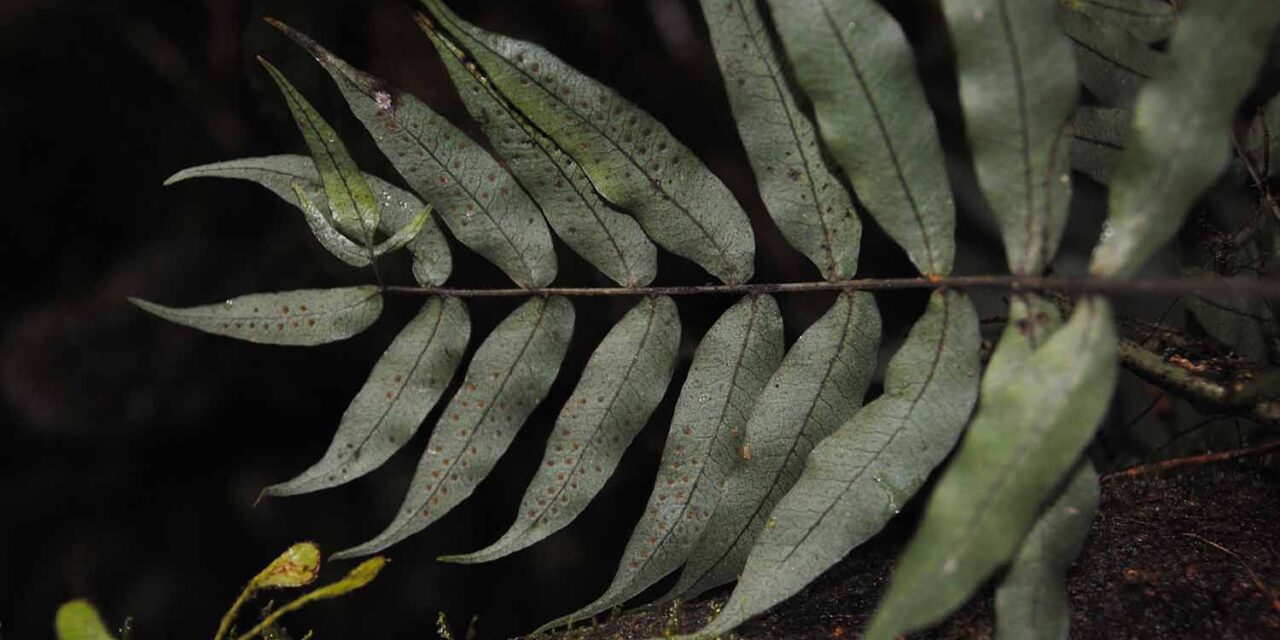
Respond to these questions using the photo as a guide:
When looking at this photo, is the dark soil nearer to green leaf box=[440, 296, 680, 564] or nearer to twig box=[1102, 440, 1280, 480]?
twig box=[1102, 440, 1280, 480]

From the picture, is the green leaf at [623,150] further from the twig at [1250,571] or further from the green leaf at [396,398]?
the twig at [1250,571]

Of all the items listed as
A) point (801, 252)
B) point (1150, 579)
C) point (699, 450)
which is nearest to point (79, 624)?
point (699, 450)

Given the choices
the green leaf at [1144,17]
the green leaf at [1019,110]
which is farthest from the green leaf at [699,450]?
the green leaf at [1144,17]

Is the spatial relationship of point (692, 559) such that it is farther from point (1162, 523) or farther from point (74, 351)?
point (74, 351)

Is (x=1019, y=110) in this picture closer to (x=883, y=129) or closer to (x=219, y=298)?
(x=883, y=129)

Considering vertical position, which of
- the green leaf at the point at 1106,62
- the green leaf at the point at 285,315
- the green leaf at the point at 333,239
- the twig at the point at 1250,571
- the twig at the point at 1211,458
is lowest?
the twig at the point at 1250,571

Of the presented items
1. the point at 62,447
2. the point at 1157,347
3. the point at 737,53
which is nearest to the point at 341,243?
the point at 737,53

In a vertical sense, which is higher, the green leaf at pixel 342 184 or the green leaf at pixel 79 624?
the green leaf at pixel 342 184

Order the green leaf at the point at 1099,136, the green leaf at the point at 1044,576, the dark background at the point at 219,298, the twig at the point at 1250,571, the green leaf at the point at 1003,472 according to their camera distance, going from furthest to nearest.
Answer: the dark background at the point at 219,298
the green leaf at the point at 1099,136
the twig at the point at 1250,571
the green leaf at the point at 1044,576
the green leaf at the point at 1003,472

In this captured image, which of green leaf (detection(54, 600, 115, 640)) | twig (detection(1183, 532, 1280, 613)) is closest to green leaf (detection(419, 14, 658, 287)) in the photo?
green leaf (detection(54, 600, 115, 640))
